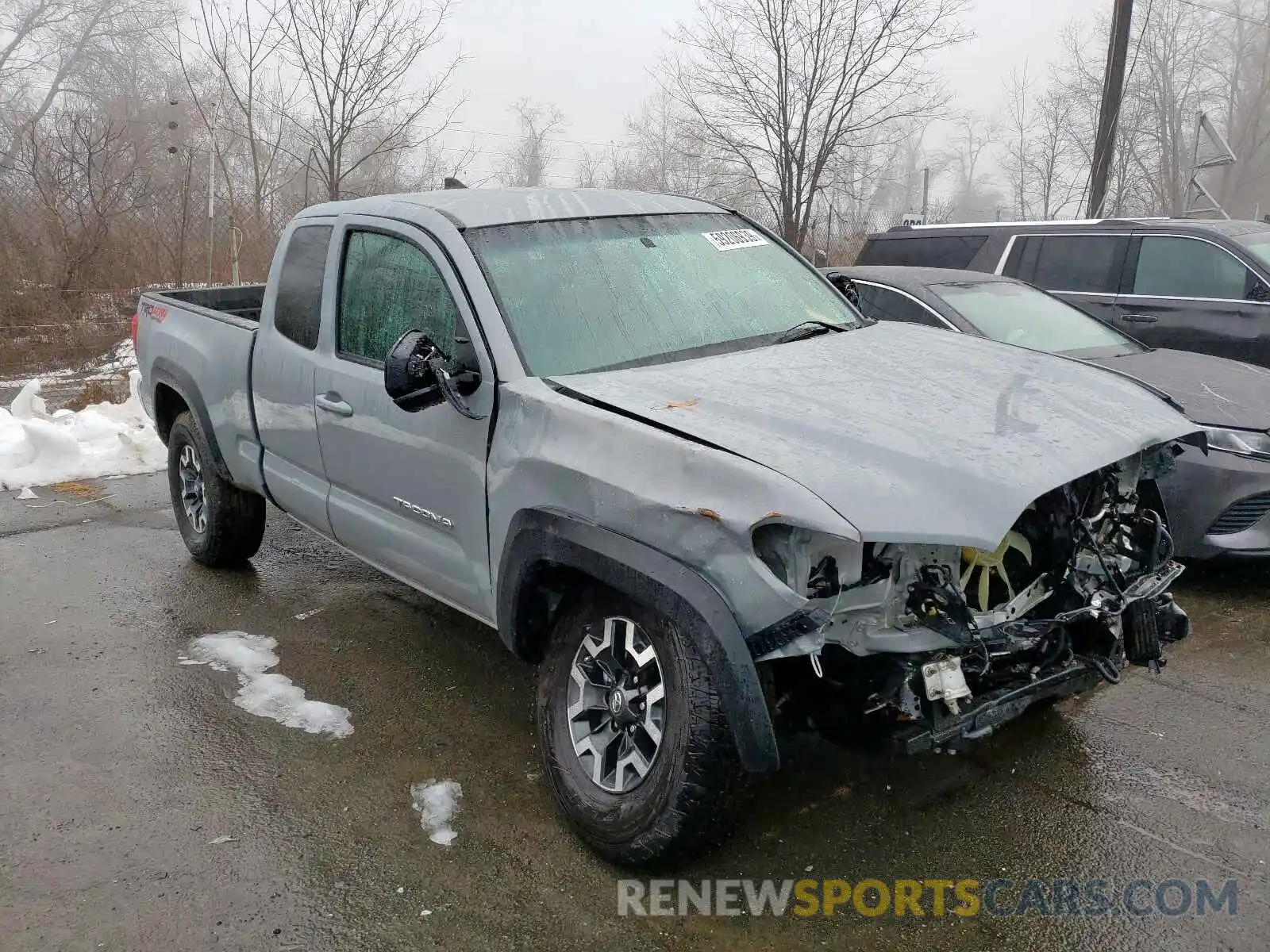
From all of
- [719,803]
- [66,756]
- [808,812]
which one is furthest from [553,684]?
[66,756]

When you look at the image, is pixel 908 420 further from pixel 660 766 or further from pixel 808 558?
pixel 660 766

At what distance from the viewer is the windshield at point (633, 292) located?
3.51 m

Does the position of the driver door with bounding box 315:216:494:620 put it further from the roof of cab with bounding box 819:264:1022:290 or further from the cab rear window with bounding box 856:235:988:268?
the cab rear window with bounding box 856:235:988:268

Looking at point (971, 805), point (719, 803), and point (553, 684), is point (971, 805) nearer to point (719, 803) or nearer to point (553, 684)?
point (719, 803)

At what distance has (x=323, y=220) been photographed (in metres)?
4.48

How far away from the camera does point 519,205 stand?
3980 mm

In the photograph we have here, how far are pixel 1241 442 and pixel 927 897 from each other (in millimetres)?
3049

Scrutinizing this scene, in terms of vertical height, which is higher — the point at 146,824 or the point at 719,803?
the point at 719,803

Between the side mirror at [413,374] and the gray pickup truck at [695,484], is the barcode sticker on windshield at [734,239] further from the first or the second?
the side mirror at [413,374]

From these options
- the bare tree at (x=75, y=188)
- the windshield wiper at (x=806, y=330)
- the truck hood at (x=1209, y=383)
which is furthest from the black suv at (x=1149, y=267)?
the bare tree at (x=75, y=188)

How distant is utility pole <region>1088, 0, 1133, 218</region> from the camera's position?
43.2 feet

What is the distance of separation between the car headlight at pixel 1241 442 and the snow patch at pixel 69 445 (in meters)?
6.53

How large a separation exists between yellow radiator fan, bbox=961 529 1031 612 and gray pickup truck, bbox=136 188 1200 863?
0.02 m

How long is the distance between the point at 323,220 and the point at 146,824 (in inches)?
99.6
